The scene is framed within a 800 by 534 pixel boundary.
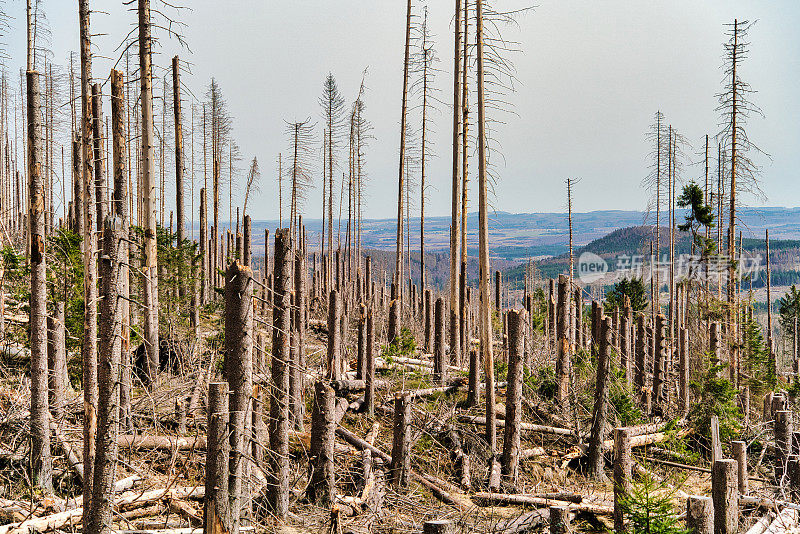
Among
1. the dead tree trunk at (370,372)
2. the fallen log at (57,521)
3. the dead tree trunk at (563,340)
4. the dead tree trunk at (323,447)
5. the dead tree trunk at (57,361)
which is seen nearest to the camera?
the fallen log at (57,521)

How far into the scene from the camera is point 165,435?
8086 mm

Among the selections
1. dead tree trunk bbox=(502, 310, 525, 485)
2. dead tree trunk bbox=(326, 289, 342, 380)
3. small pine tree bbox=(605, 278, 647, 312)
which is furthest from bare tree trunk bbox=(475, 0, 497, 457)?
small pine tree bbox=(605, 278, 647, 312)

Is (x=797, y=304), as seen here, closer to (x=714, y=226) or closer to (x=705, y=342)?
(x=714, y=226)

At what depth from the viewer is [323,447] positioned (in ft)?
23.7

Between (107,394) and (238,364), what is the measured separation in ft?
3.20

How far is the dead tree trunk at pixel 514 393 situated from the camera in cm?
911

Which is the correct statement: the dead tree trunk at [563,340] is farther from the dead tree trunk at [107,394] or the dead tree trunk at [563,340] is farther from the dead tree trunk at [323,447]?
the dead tree trunk at [107,394]

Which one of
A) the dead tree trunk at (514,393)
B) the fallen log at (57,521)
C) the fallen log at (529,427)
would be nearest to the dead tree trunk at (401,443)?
the dead tree trunk at (514,393)

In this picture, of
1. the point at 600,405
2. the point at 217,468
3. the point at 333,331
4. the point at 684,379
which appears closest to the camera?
the point at 217,468

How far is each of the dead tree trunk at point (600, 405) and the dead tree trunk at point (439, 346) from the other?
3.24 metres

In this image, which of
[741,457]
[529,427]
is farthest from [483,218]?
[741,457]

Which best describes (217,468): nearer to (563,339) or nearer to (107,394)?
(107,394)

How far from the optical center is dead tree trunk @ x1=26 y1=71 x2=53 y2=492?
5.55 meters

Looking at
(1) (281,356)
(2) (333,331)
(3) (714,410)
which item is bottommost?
(3) (714,410)
